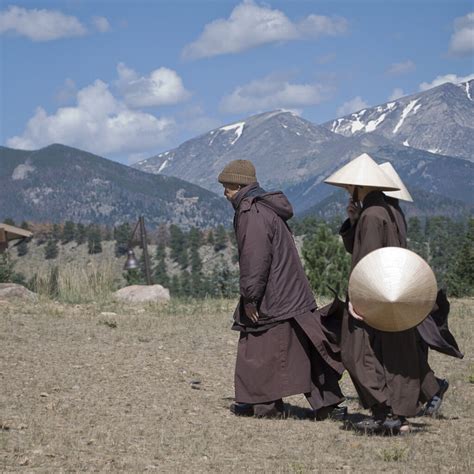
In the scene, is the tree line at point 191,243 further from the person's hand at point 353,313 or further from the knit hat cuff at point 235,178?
the person's hand at point 353,313

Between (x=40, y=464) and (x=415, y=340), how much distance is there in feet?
9.03

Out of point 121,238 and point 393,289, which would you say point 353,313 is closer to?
point 393,289

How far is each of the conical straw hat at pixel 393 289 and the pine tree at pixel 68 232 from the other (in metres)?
119

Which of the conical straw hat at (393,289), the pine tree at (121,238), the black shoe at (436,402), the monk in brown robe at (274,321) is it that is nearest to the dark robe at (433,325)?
the black shoe at (436,402)

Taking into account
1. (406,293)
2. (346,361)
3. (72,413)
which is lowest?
(72,413)

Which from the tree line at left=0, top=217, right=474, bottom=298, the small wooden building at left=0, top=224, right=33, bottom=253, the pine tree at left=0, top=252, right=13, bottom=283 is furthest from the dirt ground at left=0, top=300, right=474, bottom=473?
the tree line at left=0, top=217, right=474, bottom=298

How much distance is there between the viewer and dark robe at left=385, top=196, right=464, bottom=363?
7.20m

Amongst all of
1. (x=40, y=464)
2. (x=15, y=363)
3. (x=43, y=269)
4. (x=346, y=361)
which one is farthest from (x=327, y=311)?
(x=43, y=269)

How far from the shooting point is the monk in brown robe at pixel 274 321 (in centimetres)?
751

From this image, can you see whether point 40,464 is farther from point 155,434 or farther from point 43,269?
point 43,269

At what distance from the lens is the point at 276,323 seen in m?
7.61

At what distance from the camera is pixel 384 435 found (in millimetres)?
6926

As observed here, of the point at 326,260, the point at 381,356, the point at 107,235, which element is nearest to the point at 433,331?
the point at 381,356

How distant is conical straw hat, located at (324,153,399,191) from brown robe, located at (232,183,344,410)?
65cm
